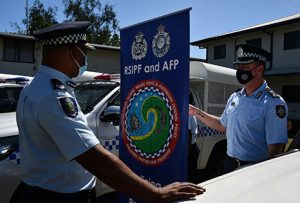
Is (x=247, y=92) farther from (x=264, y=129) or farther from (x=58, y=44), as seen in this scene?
(x=58, y=44)

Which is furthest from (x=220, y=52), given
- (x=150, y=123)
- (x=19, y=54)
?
(x=150, y=123)

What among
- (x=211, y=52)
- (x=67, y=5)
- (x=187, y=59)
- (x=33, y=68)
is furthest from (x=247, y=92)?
(x=67, y=5)

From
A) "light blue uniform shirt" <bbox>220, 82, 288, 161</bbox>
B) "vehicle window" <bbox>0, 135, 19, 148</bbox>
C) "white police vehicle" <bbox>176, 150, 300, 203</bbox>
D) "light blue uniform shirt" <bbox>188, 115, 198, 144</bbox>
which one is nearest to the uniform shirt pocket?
"light blue uniform shirt" <bbox>220, 82, 288, 161</bbox>

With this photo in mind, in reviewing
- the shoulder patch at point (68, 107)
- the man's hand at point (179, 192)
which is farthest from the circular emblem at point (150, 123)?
the shoulder patch at point (68, 107)

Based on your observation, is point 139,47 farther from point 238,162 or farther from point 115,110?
point 115,110

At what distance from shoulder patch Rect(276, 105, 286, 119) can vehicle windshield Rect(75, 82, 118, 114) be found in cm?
203

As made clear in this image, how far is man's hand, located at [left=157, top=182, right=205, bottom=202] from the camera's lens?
1.61m

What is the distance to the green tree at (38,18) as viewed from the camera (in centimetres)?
3662

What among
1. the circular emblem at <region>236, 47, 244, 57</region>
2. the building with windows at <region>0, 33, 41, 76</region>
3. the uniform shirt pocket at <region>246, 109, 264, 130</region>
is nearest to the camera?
the uniform shirt pocket at <region>246, 109, 264, 130</region>

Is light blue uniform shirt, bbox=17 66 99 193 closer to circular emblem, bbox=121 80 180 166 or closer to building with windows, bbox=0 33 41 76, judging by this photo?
circular emblem, bbox=121 80 180 166

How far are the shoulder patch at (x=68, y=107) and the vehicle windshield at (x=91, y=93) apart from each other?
230 cm

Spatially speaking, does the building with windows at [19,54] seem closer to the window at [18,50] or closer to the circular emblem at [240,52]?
the window at [18,50]

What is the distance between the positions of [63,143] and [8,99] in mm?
3994

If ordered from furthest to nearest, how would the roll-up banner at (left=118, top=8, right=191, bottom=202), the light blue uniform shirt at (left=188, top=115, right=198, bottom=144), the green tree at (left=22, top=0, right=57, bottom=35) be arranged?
the green tree at (left=22, top=0, right=57, bottom=35)
the light blue uniform shirt at (left=188, top=115, right=198, bottom=144)
the roll-up banner at (left=118, top=8, right=191, bottom=202)
